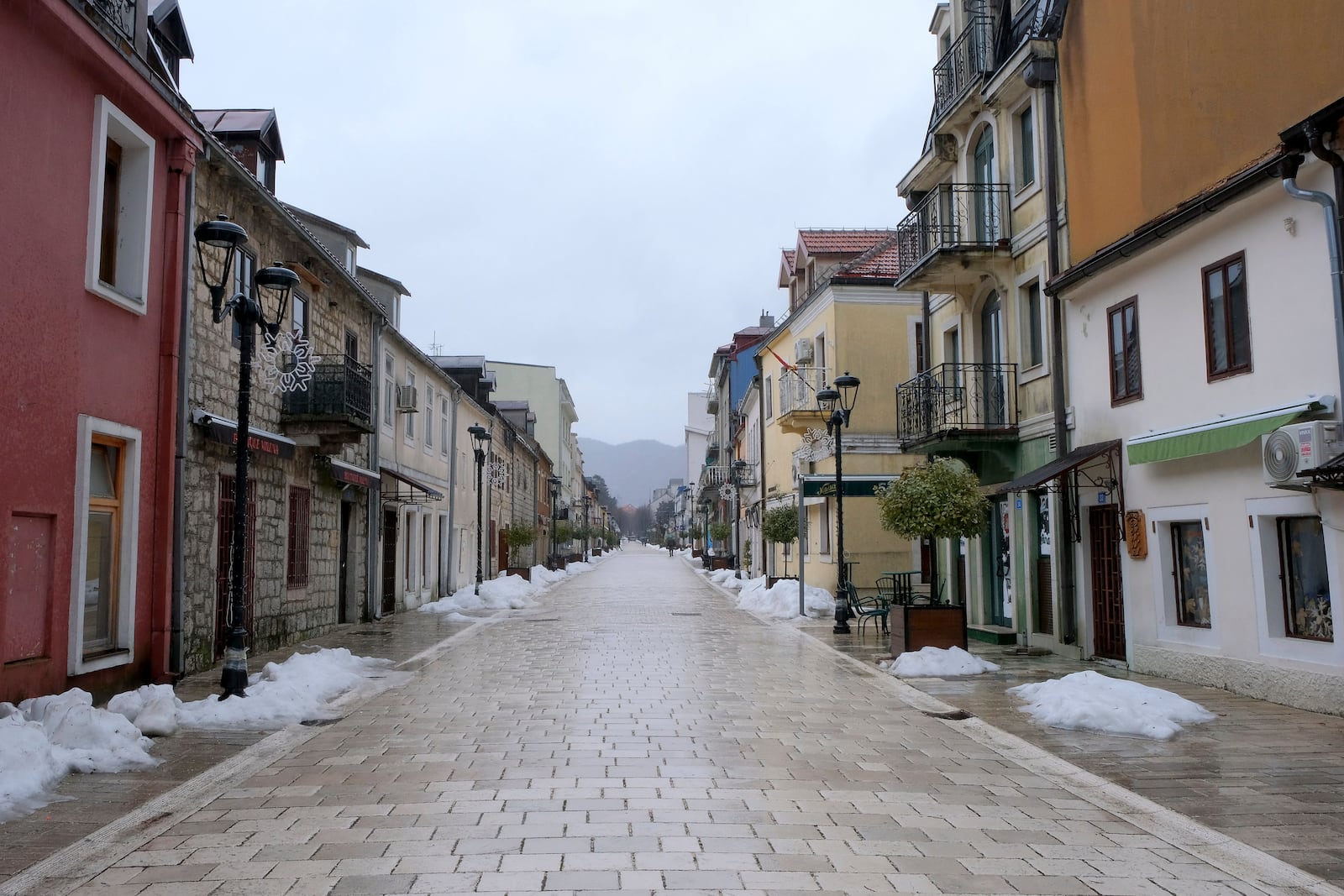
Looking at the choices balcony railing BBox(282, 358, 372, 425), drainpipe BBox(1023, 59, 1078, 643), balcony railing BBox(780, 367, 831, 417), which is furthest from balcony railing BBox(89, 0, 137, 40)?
balcony railing BBox(780, 367, 831, 417)

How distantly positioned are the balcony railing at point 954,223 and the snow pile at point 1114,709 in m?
8.03

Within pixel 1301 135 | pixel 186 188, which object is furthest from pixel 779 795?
pixel 186 188

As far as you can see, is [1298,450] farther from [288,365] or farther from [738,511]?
[738,511]

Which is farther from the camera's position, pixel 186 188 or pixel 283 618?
pixel 283 618

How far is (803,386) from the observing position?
25.6 metres

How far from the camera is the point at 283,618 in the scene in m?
15.1

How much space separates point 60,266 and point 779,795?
7.71 m

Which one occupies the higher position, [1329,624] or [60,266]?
[60,266]

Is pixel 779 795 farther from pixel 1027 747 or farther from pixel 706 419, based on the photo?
pixel 706 419

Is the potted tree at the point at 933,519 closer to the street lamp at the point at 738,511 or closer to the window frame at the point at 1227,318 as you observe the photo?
the window frame at the point at 1227,318

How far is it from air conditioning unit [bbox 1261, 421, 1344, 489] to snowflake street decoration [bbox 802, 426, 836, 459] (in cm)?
1540

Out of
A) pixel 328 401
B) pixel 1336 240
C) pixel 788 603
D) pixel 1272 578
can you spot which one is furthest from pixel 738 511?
pixel 1336 240

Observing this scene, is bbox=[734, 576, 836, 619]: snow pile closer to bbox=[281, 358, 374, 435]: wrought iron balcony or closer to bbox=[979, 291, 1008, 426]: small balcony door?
bbox=[979, 291, 1008, 426]: small balcony door

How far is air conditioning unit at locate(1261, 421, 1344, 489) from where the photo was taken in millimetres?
8594
